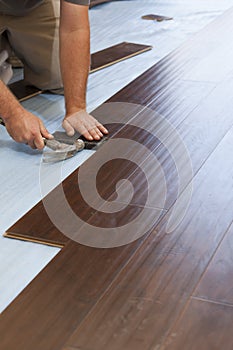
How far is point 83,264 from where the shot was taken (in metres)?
2.07

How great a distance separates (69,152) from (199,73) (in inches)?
49.8

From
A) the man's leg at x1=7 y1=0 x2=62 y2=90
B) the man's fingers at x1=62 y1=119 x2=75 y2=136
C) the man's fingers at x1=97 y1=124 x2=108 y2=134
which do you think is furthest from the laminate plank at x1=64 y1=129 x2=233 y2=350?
the man's leg at x1=7 y1=0 x2=62 y2=90

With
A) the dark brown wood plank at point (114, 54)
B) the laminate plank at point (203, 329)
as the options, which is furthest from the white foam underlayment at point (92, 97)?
the laminate plank at point (203, 329)

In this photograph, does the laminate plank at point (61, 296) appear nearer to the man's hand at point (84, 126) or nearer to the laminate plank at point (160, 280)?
the laminate plank at point (160, 280)

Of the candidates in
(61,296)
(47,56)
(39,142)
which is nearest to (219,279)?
(61,296)

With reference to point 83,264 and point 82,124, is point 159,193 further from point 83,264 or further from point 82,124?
point 82,124

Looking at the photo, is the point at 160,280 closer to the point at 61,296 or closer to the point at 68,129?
the point at 61,296

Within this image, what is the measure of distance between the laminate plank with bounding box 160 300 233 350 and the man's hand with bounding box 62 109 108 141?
1.30 metres

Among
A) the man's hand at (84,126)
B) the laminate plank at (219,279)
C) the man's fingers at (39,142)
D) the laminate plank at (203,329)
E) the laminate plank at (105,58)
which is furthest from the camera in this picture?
the laminate plank at (105,58)

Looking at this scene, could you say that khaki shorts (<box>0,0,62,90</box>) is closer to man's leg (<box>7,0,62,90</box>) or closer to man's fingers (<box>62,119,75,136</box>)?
man's leg (<box>7,0,62,90</box>)

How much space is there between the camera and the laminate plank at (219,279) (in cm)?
188

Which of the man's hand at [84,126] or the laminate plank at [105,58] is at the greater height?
the man's hand at [84,126]

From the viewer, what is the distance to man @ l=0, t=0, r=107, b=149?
2.85 m

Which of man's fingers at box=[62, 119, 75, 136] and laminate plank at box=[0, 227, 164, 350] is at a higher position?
laminate plank at box=[0, 227, 164, 350]
